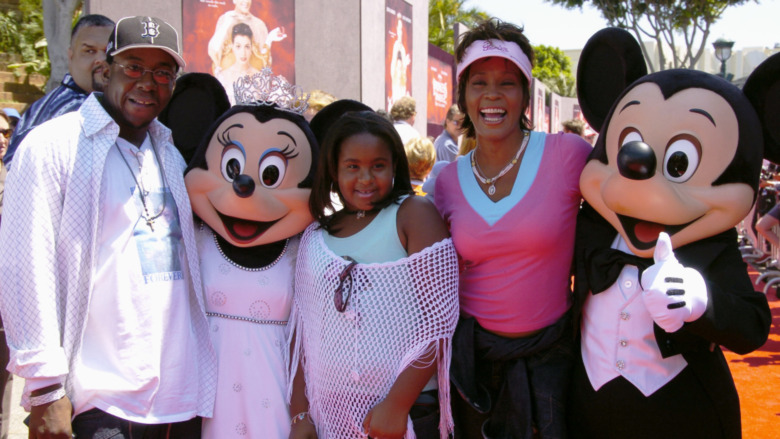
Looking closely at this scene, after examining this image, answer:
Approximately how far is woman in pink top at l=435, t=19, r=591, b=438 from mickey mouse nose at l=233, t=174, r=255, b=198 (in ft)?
2.47

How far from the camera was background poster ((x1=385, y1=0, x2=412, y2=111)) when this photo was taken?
10656 millimetres

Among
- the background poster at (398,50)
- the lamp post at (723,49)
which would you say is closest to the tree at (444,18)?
the lamp post at (723,49)

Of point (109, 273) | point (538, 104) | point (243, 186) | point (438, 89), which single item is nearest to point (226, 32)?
point (243, 186)

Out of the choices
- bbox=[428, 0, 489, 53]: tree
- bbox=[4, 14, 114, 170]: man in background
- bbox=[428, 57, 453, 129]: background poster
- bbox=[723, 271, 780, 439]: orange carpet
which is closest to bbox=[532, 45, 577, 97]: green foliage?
bbox=[428, 0, 489, 53]: tree

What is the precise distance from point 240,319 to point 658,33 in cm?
1606

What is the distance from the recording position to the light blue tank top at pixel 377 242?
2.36 meters

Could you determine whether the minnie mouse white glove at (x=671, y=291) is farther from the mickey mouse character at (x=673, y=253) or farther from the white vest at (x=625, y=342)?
the white vest at (x=625, y=342)

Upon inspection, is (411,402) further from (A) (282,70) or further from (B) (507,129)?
(A) (282,70)

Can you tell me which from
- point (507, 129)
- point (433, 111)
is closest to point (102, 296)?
point (507, 129)

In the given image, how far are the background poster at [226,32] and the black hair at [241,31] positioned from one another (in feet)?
0.09

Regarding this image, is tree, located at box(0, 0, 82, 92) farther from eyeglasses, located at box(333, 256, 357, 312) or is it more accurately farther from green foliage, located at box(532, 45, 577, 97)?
green foliage, located at box(532, 45, 577, 97)

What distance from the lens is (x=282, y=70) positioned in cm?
836

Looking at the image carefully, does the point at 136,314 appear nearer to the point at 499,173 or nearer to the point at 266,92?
the point at 266,92

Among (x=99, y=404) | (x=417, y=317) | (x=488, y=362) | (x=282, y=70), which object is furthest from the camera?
(x=282, y=70)
